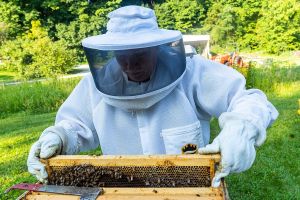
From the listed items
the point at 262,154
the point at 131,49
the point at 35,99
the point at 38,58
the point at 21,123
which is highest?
the point at 131,49

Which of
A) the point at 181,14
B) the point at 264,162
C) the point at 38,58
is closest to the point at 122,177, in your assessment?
the point at 264,162

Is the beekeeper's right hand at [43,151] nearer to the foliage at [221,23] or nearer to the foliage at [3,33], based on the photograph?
the foliage at [3,33]

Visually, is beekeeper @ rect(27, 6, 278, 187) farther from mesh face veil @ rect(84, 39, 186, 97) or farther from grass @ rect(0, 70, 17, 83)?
grass @ rect(0, 70, 17, 83)

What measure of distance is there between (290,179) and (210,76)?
316 cm

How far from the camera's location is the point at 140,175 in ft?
6.38

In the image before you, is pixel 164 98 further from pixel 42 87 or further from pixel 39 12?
pixel 39 12

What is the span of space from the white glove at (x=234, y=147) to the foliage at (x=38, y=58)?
17.1 m

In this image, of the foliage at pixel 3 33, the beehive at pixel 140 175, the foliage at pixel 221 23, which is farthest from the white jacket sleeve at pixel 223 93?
the foliage at pixel 3 33

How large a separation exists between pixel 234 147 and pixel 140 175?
525mm

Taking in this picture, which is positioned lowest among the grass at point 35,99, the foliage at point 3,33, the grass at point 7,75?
the grass at point 7,75

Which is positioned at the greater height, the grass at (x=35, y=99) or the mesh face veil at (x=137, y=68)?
the mesh face veil at (x=137, y=68)

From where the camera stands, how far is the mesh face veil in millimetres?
2119

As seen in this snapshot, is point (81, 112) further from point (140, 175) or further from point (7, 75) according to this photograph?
point (7, 75)

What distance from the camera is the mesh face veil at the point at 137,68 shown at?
2119 millimetres
